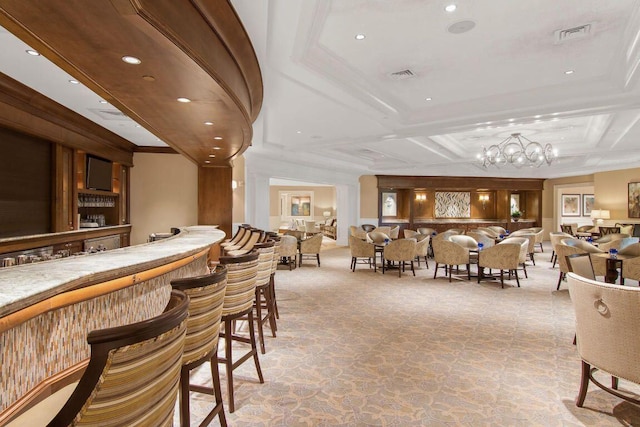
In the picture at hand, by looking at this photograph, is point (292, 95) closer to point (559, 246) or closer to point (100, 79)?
point (100, 79)

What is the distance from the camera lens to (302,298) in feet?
19.1

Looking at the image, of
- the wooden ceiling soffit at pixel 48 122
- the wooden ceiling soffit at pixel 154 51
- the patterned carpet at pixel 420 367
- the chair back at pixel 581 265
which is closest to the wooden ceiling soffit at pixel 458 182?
the patterned carpet at pixel 420 367

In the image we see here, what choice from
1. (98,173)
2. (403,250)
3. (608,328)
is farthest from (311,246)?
(608,328)

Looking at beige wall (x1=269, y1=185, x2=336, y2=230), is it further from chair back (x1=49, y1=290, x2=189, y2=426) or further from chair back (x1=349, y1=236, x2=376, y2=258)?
chair back (x1=49, y1=290, x2=189, y2=426)

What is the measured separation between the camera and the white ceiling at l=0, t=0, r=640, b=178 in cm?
321

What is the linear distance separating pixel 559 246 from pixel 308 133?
16.1 ft

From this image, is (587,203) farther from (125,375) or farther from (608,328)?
(125,375)

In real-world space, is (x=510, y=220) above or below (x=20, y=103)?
below

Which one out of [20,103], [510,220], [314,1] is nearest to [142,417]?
[314,1]

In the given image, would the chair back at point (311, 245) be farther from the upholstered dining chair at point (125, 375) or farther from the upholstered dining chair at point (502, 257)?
the upholstered dining chair at point (125, 375)

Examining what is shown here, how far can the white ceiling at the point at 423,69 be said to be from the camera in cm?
321

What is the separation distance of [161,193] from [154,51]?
6686mm

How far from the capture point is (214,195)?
8844 millimetres

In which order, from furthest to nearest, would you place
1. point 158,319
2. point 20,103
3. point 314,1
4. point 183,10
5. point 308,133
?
1. point 308,133
2. point 20,103
3. point 314,1
4. point 183,10
5. point 158,319
